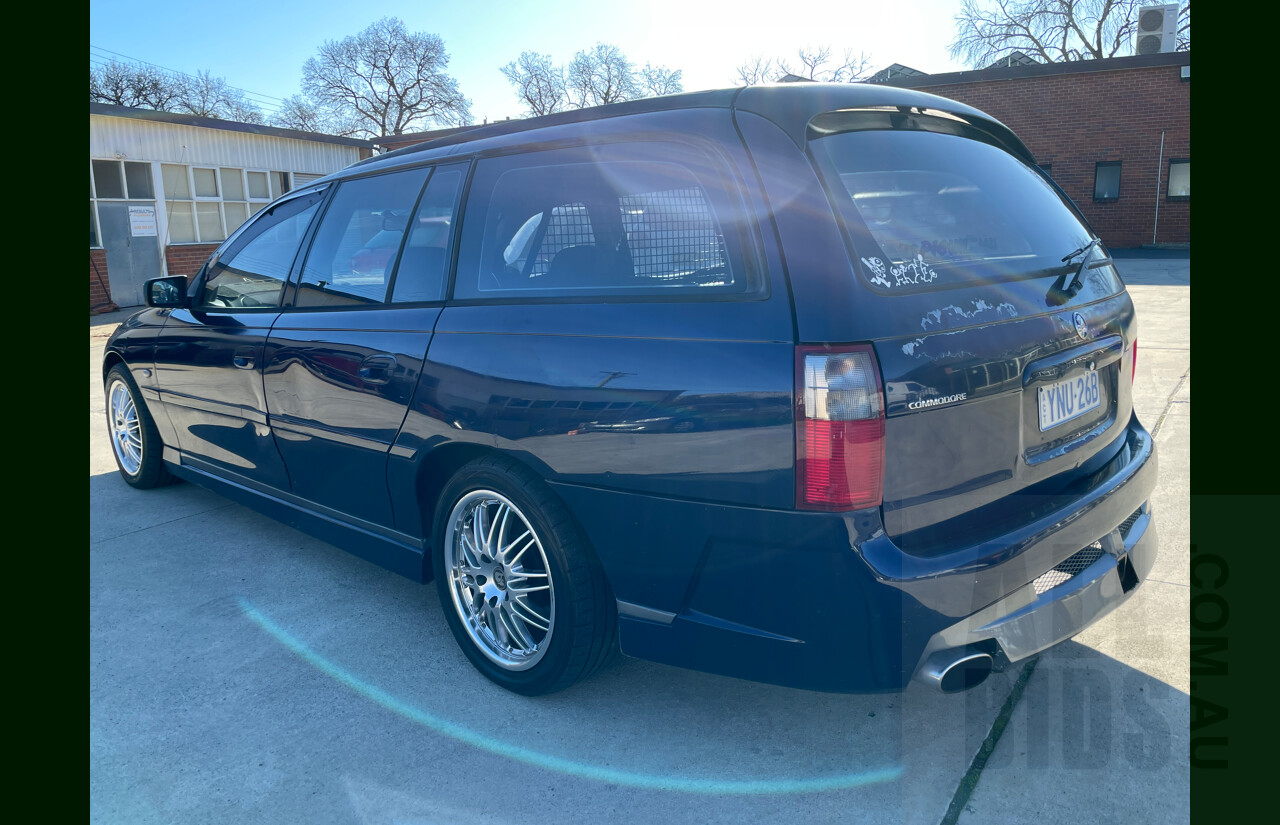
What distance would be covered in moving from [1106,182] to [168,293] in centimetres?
2355

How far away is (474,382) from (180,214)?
19427 millimetres

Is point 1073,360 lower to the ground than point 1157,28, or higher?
lower

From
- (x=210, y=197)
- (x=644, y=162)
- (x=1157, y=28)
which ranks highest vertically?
(x=1157, y=28)

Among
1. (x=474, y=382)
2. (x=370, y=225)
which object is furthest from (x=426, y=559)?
(x=370, y=225)

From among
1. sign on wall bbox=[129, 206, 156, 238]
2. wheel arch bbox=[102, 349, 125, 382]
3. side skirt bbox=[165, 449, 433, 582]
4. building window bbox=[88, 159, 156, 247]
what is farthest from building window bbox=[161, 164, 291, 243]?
side skirt bbox=[165, 449, 433, 582]

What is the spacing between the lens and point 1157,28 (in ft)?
78.1

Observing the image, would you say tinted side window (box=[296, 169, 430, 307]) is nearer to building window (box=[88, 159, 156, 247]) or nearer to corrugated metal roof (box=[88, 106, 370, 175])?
corrugated metal roof (box=[88, 106, 370, 175])

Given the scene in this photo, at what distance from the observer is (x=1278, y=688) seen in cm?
266

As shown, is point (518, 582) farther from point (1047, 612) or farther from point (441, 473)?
point (1047, 612)

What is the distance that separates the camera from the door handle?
9.97 feet

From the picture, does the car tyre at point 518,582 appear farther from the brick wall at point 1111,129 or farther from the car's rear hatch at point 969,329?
the brick wall at point 1111,129

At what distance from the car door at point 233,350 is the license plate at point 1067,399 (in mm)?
2955

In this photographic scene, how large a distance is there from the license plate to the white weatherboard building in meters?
18.0

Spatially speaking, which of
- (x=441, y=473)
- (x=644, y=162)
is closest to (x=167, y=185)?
(x=441, y=473)
